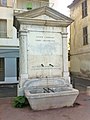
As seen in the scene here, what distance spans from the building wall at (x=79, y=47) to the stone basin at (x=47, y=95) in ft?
39.0

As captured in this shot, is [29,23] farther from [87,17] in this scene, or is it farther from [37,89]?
[87,17]

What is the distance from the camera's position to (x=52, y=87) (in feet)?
26.8

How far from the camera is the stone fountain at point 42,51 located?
26.5 feet

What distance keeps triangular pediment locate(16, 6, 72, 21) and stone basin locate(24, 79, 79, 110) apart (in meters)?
2.54

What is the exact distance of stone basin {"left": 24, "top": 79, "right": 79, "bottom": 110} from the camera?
6.54 meters

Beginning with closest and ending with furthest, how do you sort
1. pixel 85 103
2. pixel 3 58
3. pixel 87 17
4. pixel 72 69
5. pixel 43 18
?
1. pixel 85 103
2. pixel 43 18
3. pixel 3 58
4. pixel 87 17
5. pixel 72 69

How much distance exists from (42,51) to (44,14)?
1491 mm

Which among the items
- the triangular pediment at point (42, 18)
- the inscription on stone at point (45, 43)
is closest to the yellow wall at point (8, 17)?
the triangular pediment at point (42, 18)

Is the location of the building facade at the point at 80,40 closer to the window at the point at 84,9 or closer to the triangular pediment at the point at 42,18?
the window at the point at 84,9

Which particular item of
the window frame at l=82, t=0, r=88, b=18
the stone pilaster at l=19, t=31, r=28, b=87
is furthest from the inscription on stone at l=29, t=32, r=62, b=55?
the window frame at l=82, t=0, r=88, b=18

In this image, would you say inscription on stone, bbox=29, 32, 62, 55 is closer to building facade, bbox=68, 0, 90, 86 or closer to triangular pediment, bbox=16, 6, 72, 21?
triangular pediment, bbox=16, 6, 72, 21

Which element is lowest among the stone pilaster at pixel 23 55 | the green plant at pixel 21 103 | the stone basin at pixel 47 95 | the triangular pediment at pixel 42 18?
the green plant at pixel 21 103

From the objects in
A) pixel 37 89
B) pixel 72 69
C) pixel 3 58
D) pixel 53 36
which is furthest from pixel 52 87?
pixel 72 69

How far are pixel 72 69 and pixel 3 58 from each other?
9.13 meters
